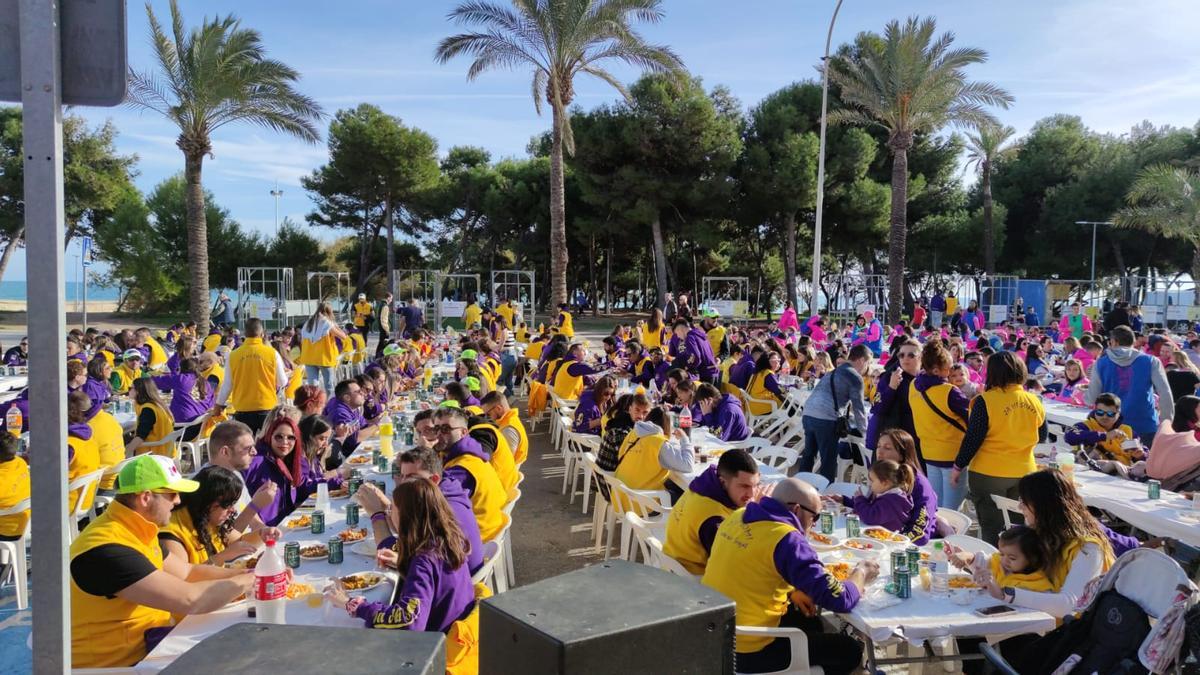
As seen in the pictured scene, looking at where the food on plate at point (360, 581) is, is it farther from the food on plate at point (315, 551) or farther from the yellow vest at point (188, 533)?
the yellow vest at point (188, 533)

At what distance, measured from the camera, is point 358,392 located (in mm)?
7930

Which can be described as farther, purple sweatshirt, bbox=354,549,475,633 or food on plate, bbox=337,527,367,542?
food on plate, bbox=337,527,367,542

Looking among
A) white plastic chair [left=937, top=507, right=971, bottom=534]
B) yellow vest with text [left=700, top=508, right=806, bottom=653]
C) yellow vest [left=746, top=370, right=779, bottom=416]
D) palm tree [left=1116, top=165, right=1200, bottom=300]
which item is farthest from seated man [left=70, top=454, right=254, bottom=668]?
palm tree [left=1116, top=165, right=1200, bottom=300]

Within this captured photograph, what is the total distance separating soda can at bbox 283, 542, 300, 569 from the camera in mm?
3914

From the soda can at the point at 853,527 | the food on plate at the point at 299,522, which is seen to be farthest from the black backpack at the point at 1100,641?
the food on plate at the point at 299,522

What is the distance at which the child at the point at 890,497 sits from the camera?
4719 mm

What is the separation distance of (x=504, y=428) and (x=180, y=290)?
117ft

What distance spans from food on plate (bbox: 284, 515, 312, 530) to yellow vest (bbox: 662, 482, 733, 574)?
2109mm

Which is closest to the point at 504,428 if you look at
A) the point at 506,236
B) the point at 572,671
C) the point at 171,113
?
the point at 572,671

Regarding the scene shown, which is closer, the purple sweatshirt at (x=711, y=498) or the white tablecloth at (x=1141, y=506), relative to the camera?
the purple sweatshirt at (x=711, y=498)

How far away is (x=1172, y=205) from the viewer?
30500 millimetres

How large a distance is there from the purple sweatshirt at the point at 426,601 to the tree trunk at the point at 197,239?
17.3 m

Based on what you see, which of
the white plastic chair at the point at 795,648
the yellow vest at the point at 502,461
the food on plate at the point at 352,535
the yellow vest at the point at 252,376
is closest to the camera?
the white plastic chair at the point at 795,648

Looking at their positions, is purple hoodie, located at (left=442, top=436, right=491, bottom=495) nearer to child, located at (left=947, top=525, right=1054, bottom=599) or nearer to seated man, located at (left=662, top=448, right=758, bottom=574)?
seated man, located at (left=662, top=448, right=758, bottom=574)
